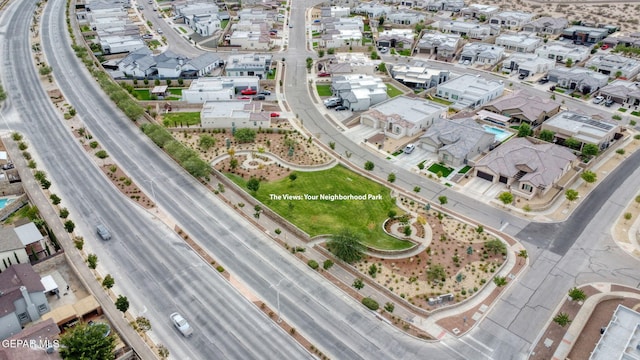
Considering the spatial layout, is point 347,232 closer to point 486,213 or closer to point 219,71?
point 486,213

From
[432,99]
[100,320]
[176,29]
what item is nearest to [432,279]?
[100,320]

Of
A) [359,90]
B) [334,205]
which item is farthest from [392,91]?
[334,205]

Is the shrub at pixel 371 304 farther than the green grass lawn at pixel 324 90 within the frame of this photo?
No

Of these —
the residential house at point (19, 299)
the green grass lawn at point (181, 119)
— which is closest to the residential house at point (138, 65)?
the green grass lawn at point (181, 119)

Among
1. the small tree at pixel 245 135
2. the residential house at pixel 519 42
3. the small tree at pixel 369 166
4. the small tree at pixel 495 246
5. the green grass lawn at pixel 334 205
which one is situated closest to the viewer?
the small tree at pixel 495 246

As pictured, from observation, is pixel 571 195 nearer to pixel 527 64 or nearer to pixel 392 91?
pixel 392 91

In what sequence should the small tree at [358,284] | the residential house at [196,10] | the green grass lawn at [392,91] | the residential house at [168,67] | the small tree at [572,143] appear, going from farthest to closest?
the residential house at [196,10]
the residential house at [168,67]
the green grass lawn at [392,91]
the small tree at [572,143]
the small tree at [358,284]

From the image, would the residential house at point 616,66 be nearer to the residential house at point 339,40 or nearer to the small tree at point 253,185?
the residential house at point 339,40

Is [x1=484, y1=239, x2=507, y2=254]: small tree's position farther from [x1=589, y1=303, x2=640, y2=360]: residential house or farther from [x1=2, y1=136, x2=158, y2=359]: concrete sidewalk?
[x1=2, y1=136, x2=158, y2=359]: concrete sidewalk
